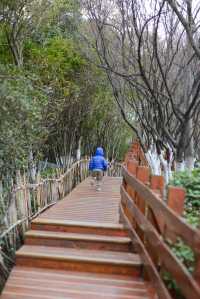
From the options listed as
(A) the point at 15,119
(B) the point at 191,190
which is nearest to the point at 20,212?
(A) the point at 15,119

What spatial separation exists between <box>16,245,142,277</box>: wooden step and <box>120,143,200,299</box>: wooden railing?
28 centimetres

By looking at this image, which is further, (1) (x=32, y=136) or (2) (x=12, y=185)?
(1) (x=32, y=136)

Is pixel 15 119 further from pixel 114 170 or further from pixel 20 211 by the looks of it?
pixel 114 170

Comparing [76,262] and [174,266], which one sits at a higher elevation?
[174,266]

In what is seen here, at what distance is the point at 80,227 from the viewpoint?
20.5 ft

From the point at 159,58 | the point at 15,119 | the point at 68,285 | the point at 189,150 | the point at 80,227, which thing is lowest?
the point at 68,285

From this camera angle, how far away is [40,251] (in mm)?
5477

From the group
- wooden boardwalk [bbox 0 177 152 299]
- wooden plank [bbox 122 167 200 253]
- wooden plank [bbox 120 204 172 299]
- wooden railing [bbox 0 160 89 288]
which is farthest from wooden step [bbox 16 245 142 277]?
wooden plank [bbox 122 167 200 253]

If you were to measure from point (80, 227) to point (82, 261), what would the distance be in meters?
1.11

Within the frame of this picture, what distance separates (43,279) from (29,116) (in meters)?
2.77

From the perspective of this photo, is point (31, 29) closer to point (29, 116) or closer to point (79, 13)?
point (79, 13)

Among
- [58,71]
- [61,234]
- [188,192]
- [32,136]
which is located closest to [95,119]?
[58,71]

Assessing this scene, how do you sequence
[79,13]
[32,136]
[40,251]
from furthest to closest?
[79,13] → [32,136] → [40,251]

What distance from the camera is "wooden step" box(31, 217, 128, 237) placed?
6.16 metres
